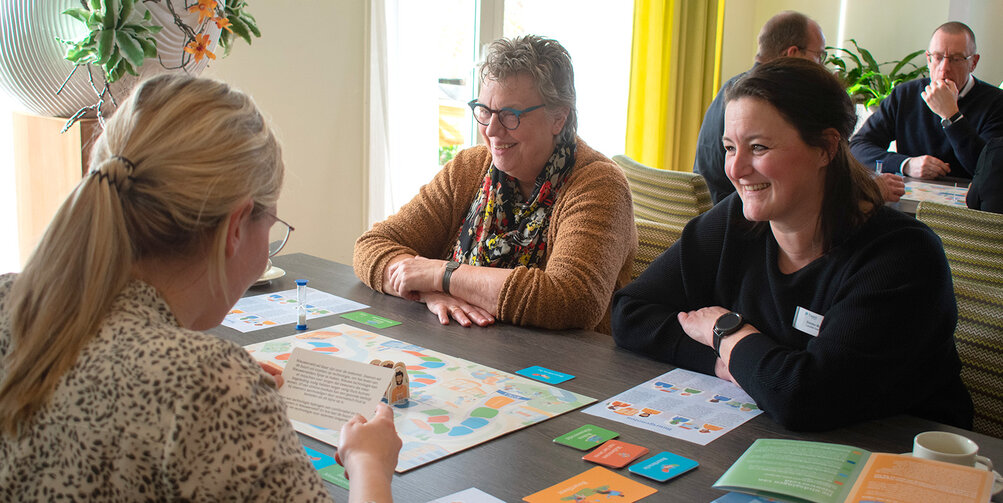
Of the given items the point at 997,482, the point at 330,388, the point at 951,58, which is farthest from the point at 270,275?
the point at 951,58

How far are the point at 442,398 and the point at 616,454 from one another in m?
0.34

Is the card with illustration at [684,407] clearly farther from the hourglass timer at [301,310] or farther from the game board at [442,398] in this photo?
the hourglass timer at [301,310]

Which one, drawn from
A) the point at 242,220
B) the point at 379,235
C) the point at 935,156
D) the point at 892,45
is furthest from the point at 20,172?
the point at 892,45

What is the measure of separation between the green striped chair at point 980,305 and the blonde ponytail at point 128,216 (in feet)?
5.11

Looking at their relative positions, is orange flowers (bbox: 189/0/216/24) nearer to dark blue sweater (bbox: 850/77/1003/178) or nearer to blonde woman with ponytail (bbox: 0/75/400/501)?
blonde woman with ponytail (bbox: 0/75/400/501)

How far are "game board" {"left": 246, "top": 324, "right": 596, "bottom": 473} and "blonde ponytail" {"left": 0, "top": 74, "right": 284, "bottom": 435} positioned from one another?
44cm

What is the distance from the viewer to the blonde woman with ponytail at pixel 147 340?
80 centimetres

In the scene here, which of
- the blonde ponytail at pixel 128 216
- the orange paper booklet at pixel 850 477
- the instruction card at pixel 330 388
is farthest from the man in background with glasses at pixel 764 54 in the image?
the blonde ponytail at pixel 128 216

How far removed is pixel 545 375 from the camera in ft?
5.09

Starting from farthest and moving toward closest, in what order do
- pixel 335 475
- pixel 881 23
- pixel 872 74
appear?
pixel 881 23
pixel 872 74
pixel 335 475

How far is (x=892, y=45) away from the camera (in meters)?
6.14

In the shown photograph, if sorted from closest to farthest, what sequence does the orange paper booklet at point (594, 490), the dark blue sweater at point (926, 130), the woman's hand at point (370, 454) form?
the woman's hand at point (370, 454)
the orange paper booklet at point (594, 490)
the dark blue sweater at point (926, 130)

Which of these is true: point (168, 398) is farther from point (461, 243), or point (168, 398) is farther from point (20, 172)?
point (20, 172)

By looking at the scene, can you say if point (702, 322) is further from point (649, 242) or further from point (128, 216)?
point (128, 216)
